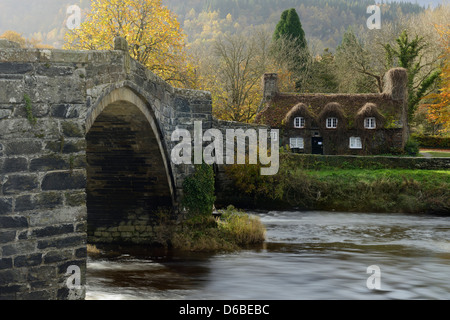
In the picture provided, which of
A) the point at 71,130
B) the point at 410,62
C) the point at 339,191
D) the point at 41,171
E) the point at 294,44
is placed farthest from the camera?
the point at 294,44

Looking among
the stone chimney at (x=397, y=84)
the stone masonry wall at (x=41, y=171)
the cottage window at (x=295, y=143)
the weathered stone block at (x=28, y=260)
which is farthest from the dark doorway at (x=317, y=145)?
the weathered stone block at (x=28, y=260)

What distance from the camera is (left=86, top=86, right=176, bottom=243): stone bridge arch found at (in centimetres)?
1401

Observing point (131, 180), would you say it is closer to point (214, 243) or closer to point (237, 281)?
point (214, 243)

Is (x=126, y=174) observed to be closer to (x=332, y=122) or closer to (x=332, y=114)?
(x=332, y=114)

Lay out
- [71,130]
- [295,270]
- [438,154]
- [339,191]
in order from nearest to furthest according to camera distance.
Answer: [71,130], [295,270], [339,191], [438,154]

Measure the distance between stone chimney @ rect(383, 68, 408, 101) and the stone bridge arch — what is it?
25.3 m

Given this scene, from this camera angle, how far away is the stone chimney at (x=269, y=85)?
37188mm

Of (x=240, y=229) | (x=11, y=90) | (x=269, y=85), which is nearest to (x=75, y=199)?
(x=11, y=90)

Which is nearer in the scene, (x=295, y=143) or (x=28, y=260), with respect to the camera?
(x=28, y=260)

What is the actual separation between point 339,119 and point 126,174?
76.4 feet

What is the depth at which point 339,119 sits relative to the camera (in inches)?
1439
